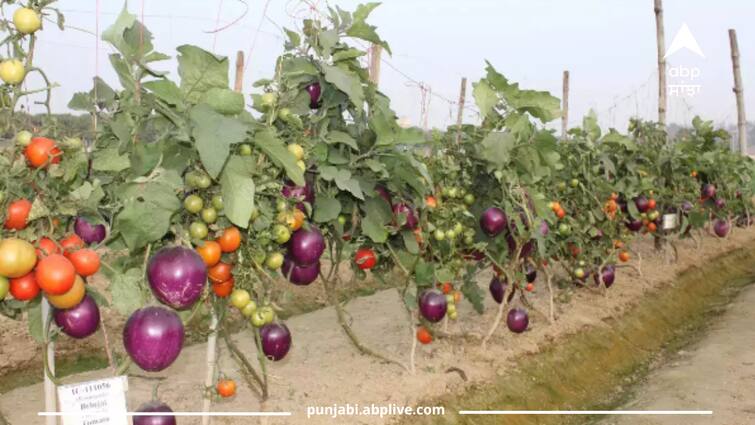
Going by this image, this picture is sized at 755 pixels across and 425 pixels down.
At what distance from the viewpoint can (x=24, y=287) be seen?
1.62 meters

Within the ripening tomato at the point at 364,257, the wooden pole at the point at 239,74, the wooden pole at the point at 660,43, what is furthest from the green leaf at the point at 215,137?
the wooden pole at the point at 660,43

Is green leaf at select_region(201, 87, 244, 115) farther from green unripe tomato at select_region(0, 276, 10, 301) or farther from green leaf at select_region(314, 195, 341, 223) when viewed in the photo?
green leaf at select_region(314, 195, 341, 223)

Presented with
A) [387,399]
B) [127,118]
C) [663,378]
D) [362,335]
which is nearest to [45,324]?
[127,118]

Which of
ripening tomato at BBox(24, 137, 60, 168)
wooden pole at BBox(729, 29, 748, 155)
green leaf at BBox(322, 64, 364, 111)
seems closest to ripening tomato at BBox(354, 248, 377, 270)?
green leaf at BBox(322, 64, 364, 111)

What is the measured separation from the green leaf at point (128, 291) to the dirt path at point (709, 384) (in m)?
3.38

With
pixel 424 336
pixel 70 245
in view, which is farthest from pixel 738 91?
pixel 70 245

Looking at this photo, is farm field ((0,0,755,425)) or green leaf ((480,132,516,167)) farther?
green leaf ((480,132,516,167))

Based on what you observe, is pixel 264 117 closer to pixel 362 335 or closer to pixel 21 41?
pixel 21 41

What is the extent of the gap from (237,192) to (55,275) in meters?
0.50

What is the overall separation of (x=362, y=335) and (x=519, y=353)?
1241 millimetres

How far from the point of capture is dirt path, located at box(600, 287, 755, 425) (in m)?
4.14

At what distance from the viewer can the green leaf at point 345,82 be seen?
2.30 meters

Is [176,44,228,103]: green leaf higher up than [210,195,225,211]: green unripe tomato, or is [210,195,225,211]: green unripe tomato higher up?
[176,44,228,103]: green leaf

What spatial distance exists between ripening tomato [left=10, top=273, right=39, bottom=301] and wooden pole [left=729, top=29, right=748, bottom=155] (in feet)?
48.3
